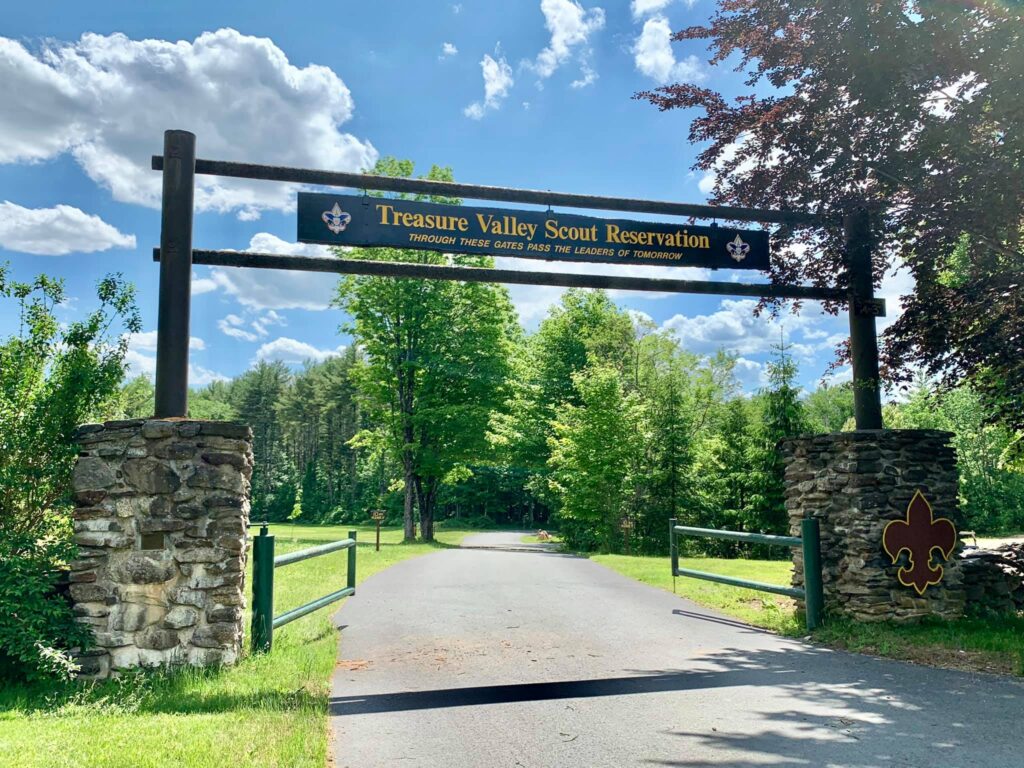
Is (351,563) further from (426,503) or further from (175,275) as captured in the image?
(426,503)

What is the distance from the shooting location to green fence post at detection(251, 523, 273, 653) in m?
6.77

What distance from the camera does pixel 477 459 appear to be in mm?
31203

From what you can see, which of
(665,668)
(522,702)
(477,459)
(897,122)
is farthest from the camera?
(477,459)

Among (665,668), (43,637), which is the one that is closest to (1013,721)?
(665,668)

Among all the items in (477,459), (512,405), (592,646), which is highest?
(512,405)

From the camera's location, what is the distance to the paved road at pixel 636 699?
14.7ft

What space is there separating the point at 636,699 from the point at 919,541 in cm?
455

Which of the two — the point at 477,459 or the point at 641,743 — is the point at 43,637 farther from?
the point at 477,459

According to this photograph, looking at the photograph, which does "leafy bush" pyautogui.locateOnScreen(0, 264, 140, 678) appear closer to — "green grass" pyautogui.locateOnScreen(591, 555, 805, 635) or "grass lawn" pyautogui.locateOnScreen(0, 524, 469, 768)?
"grass lawn" pyautogui.locateOnScreen(0, 524, 469, 768)

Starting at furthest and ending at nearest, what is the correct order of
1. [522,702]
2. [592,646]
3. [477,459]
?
1. [477,459]
2. [592,646]
3. [522,702]

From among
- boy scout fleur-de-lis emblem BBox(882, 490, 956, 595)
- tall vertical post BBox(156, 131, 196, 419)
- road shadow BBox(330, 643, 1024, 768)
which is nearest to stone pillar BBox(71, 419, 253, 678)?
tall vertical post BBox(156, 131, 196, 419)

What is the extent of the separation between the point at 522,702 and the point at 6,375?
543 cm

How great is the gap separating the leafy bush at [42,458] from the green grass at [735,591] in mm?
7189

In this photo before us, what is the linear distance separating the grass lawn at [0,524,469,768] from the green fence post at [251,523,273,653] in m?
0.18
